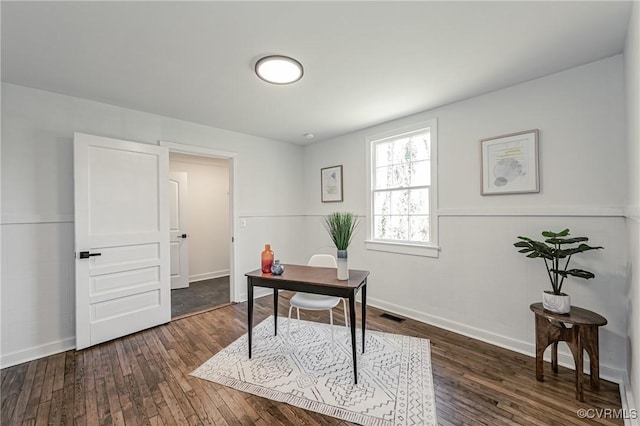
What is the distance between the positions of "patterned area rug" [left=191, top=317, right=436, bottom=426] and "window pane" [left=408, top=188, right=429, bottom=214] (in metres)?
1.45

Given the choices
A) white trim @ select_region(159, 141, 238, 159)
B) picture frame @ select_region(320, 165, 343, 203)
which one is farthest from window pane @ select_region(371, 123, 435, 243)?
white trim @ select_region(159, 141, 238, 159)

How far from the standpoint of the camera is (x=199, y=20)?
5.25 feet

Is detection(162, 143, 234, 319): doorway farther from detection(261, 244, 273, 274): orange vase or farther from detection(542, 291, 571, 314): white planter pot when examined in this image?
detection(542, 291, 571, 314): white planter pot

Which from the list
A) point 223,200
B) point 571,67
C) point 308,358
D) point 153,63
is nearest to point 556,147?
point 571,67

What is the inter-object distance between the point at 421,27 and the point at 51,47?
250 centimetres

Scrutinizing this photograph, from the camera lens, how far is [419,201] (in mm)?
3256

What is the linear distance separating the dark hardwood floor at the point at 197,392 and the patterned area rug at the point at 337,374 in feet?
0.29

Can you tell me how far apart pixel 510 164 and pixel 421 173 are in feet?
3.06

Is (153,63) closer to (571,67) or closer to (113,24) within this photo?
(113,24)

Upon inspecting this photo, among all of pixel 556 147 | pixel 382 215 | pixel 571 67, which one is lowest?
pixel 382 215

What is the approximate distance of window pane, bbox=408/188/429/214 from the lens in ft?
10.5

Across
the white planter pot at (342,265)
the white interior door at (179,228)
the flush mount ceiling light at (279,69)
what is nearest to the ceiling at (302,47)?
the flush mount ceiling light at (279,69)

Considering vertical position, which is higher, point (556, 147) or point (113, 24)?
point (113, 24)

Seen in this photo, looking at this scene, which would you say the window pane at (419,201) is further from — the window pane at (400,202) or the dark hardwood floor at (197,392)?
the dark hardwood floor at (197,392)
